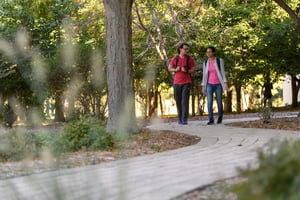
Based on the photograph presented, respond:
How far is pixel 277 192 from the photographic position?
2305mm

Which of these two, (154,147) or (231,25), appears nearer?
(154,147)

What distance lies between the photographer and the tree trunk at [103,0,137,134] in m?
10.1

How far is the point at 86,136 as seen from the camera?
845cm

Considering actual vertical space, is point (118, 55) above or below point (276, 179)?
above

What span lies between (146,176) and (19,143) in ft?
10.6

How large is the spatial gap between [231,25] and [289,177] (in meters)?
19.1

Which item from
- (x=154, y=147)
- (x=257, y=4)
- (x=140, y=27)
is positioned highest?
(x=257, y=4)

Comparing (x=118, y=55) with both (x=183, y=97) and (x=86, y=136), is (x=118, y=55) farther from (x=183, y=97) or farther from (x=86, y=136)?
(x=183, y=97)

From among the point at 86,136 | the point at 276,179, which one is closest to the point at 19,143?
the point at 86,136

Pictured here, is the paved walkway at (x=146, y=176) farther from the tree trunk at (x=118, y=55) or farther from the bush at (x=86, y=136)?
the tree trunk at (x=118, y=55)

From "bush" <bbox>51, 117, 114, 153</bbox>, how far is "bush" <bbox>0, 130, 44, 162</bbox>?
41 centimetres

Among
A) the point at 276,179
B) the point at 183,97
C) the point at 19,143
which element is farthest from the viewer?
the point at 183,97

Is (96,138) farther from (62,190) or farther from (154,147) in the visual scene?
(62,190)

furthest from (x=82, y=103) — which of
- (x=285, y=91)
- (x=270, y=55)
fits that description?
(x=285, y=91)
